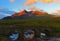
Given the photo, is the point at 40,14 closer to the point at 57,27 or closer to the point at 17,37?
the point at 57,27

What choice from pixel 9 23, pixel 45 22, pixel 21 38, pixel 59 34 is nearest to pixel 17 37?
pixel 21 38

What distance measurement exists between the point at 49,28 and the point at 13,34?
67 cm

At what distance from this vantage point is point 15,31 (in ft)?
9.70

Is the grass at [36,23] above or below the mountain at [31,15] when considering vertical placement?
below

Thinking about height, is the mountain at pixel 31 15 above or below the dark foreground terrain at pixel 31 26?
above

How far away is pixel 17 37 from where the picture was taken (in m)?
2.96

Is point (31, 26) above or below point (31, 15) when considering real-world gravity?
below

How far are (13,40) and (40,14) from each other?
27.0 inches

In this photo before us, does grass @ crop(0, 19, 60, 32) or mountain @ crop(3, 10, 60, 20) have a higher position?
mountain @ crop(3, 10, 60, 20)

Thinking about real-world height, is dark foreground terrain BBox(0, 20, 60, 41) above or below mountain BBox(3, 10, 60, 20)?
below

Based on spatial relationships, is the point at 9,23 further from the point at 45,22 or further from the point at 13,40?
the point at 45,22

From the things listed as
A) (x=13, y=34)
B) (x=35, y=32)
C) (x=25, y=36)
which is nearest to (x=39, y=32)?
(x=35, y=32)

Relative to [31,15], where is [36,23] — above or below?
below

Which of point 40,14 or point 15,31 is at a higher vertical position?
point 40,14
